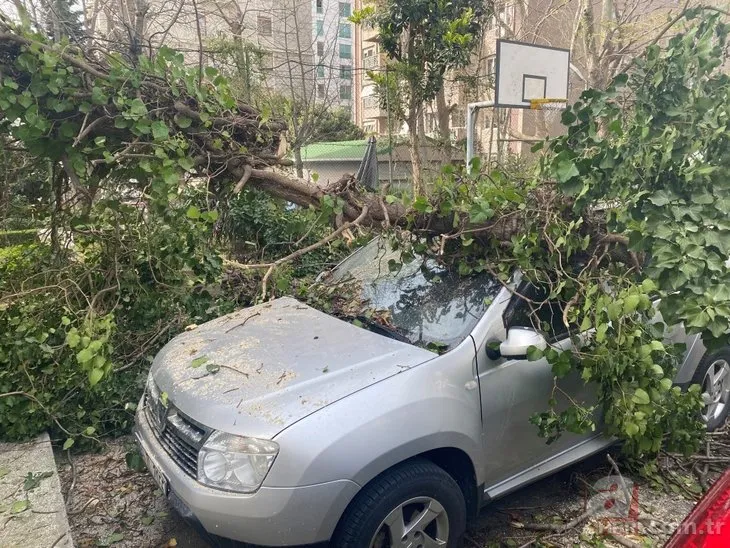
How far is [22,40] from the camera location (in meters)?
2.87

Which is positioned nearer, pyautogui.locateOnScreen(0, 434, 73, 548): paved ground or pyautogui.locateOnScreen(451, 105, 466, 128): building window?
pyautogui.locateOnScreen(0, 434, 73, 548): paved ground

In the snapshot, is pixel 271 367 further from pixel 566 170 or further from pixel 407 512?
pixel 566 170

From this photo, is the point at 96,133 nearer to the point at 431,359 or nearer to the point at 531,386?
the point at 431,359

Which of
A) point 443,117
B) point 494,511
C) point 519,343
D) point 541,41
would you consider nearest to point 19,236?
point 519,343

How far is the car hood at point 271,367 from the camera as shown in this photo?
2.37 m

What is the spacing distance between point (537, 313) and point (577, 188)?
70 cm

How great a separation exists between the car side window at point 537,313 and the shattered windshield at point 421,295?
13cm

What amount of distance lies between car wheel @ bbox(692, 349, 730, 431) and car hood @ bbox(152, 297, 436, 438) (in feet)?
8.13

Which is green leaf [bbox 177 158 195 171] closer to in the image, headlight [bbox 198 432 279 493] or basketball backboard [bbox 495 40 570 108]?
headlight [bbox 198 432 279 493]

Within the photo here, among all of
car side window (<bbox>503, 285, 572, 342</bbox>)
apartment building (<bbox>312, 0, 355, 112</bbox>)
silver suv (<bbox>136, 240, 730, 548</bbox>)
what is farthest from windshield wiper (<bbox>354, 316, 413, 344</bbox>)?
apartment building (<bbox>312, 0, 355, 112</bbox>)

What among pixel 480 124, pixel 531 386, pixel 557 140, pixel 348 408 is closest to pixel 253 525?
pixel 348 408

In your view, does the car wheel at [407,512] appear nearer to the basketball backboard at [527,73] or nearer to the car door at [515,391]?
the car door at [515,391]

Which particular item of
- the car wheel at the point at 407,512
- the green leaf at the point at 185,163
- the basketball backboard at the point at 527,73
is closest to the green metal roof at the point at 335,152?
the basketball backboard at the point at 527,73

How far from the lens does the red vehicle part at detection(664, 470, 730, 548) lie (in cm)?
157
